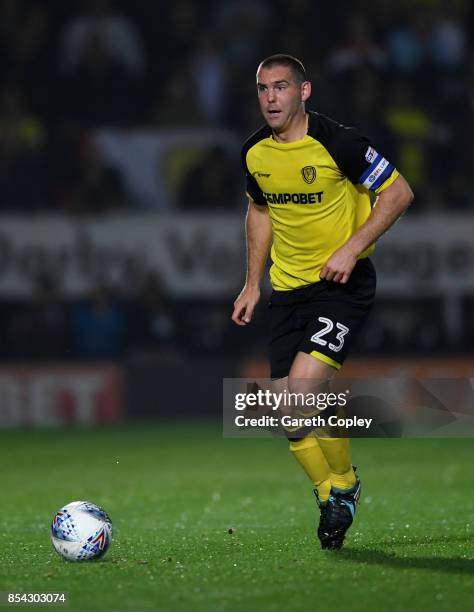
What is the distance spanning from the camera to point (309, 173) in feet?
21.0

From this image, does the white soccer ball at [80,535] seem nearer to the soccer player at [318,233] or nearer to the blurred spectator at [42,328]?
the soccer player at [318,233]

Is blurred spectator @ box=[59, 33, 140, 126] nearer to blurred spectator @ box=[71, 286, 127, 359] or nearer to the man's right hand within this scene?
blurred spectator @ box=[71, 286, 127, 359]

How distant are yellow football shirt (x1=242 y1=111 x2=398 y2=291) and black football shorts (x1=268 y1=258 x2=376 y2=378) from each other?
0.08 meters

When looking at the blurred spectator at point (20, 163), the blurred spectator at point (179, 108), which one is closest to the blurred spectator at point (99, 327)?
the blurred spectator at point (20, 163)

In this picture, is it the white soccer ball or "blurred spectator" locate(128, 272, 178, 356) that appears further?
"blurred spectator" locate(128, 272, 178, 356)

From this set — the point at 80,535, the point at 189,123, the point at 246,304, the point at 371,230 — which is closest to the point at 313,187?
the point at 371,230

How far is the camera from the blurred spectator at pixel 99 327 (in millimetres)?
14766

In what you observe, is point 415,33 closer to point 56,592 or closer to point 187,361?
point 187,361

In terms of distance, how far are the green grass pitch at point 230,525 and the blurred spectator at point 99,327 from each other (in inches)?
52.8

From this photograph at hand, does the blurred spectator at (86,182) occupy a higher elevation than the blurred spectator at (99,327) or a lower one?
higher

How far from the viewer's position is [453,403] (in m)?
15.0

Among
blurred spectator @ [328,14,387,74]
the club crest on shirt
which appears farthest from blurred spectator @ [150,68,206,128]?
the club crest on shirt

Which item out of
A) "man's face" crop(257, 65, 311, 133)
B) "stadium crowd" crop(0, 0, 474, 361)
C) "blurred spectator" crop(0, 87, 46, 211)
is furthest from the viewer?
"blurred spectator" crop(0, 87, 46, 211)

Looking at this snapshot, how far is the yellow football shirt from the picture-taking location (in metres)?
6.34
